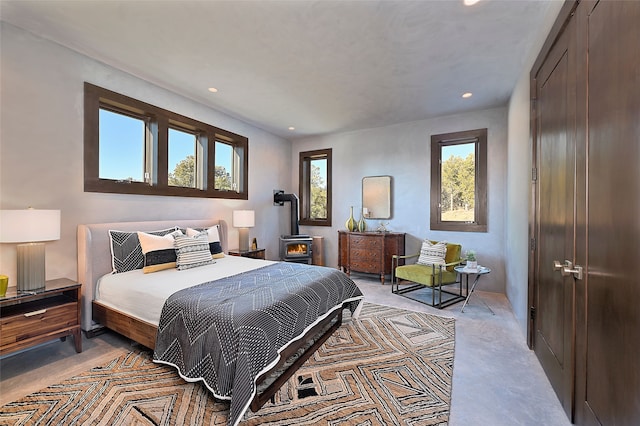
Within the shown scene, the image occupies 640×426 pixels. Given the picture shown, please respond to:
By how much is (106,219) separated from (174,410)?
231 cm

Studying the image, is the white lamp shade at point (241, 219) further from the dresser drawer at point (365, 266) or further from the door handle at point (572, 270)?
the door handle at point (572, 270)

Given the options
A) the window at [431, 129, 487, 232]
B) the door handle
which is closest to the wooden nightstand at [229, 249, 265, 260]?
the window at [431, 129, 487, 232]

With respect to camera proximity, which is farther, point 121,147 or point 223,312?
point 121,147

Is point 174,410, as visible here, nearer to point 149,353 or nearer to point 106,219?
point 149,353

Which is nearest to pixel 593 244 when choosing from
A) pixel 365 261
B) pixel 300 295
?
pixel 300 295

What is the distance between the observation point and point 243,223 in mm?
4543

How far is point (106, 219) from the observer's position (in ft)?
10.1

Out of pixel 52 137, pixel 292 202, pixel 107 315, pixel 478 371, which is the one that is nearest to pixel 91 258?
pixel 107 315

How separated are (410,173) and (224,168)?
330 cm

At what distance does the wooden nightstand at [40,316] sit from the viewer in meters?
2.07

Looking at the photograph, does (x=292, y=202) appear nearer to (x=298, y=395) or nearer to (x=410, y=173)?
(x=410, y=173)

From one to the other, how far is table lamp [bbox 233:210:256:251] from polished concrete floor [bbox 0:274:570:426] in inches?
82.8

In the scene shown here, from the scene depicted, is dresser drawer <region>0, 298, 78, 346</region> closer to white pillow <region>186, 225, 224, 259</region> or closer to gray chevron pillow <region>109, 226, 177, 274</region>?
gray chevron pillow <region>109, 226, 177, 274</region>

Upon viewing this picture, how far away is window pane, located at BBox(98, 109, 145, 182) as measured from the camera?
3111mm
